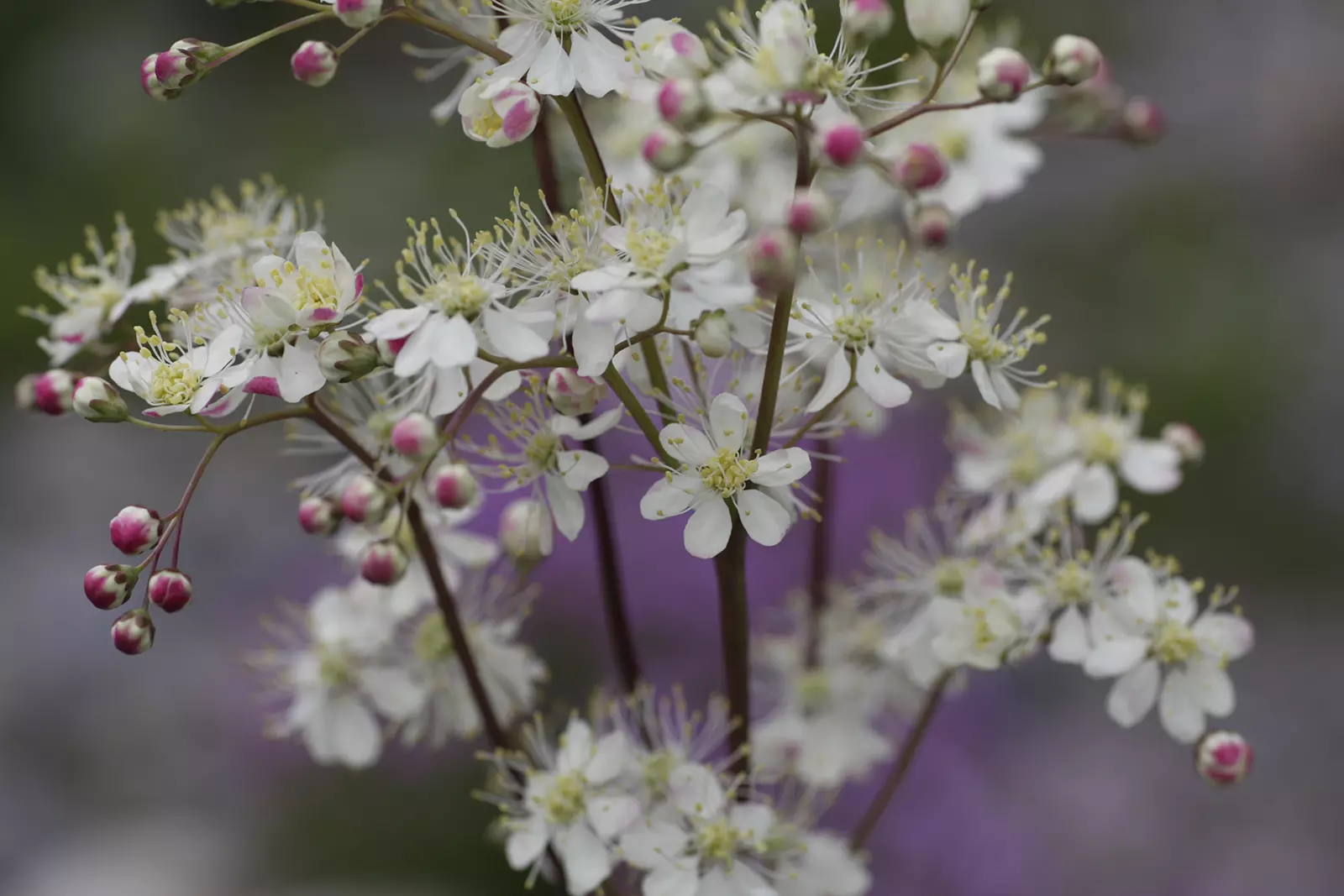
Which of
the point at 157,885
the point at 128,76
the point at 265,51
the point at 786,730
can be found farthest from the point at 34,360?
the point at 786,730

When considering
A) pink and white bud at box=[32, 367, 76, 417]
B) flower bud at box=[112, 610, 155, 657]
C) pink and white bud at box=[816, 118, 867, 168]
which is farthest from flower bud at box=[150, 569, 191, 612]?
pink and white bud at box=[816, 118, 867, 168]

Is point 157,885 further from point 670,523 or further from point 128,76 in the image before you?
point 128,76

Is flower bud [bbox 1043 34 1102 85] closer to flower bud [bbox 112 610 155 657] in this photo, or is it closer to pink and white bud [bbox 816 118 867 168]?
pink and white bud [bbox 816 118 867 168]

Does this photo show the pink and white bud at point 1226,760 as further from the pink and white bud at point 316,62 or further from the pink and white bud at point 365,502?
the pink and white bud at point 316,62

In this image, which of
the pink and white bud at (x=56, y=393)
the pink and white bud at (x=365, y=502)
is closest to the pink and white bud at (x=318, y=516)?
the pink and white bud at (x=365, y=502)

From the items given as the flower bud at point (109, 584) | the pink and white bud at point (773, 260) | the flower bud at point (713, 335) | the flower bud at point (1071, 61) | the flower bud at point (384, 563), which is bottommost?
the flower bud at point (384, 563)

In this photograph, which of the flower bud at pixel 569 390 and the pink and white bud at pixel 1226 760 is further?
the pink and white bud at pixel 1226 760
